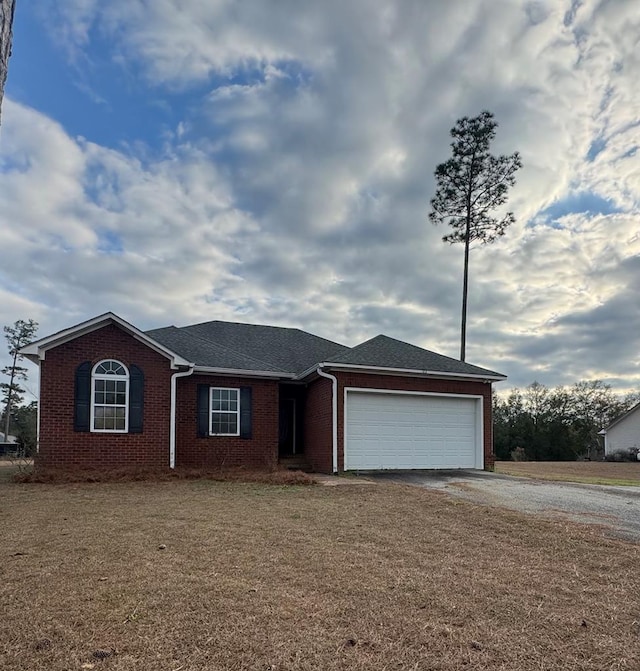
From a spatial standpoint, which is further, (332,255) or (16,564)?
(332,255)

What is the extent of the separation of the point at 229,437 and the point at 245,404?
1.02m

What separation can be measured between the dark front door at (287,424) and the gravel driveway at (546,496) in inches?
157

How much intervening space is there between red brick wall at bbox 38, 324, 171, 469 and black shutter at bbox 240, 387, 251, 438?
219 centimetres

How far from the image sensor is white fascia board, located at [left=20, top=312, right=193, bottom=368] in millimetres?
12961

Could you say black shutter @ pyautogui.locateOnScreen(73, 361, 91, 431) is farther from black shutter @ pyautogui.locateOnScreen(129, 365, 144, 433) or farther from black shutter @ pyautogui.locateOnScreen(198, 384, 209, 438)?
black shutter @ pyautogui.locateOnScreen(198, 384, 209, 438)

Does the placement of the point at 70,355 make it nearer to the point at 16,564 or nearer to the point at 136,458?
the point at 136,458

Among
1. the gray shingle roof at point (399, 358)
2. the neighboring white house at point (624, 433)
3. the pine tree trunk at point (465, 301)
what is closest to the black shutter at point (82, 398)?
the gray shingle roof at point (399, 358)

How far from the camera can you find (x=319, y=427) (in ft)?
52.0

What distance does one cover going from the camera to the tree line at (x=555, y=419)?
148 feet

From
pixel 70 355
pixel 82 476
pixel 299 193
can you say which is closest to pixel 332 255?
pixel 299 193

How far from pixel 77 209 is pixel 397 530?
13.5 meters

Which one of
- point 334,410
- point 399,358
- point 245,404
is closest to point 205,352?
point 245,404

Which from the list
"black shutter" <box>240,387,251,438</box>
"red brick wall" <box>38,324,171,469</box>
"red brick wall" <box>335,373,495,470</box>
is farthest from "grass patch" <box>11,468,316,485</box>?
"red brick wall" <box>335,373,495,470</box>

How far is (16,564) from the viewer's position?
5039mm
